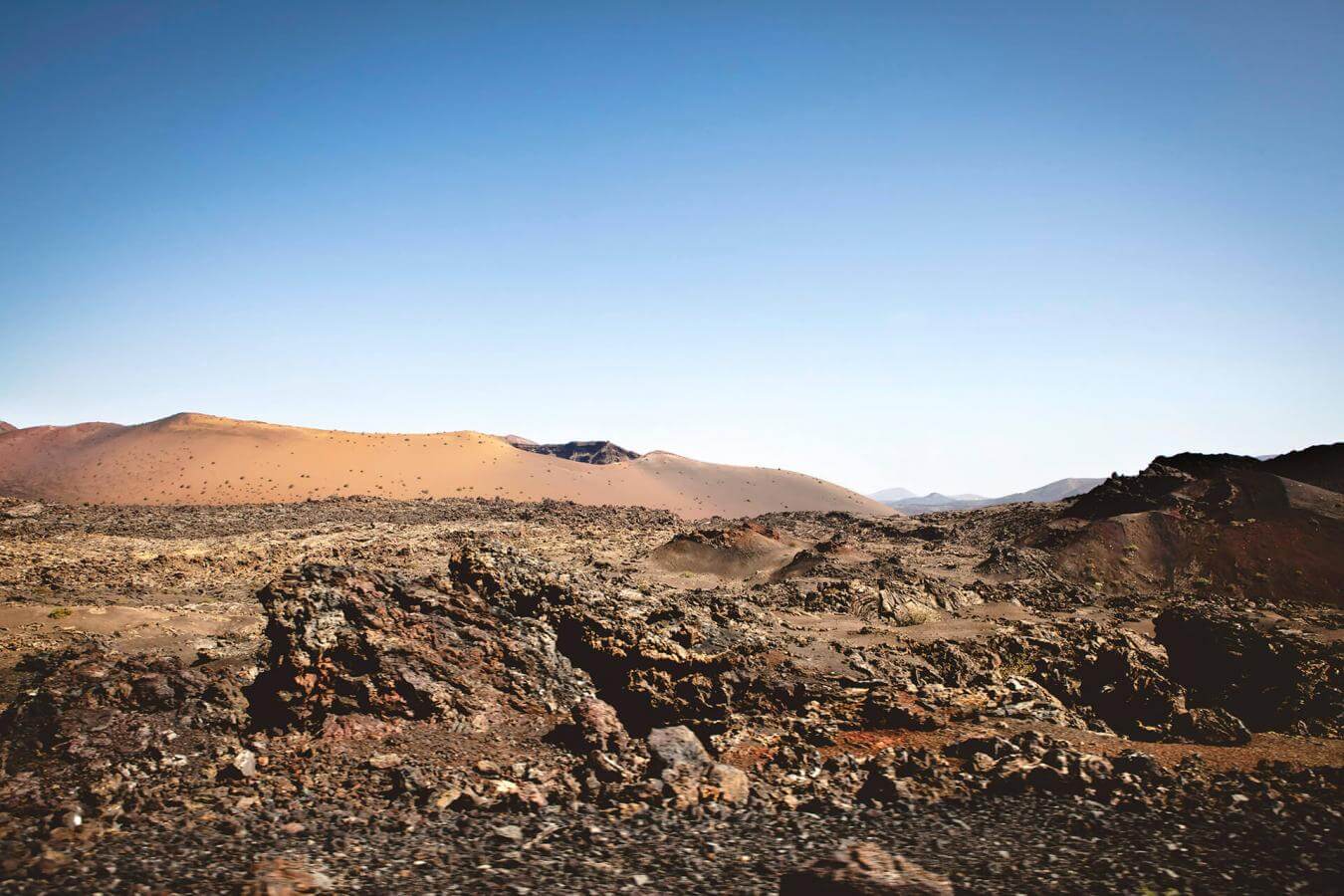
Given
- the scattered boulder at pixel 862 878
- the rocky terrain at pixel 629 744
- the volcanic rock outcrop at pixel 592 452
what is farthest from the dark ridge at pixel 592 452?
the scattered boulder at pixel 862 878

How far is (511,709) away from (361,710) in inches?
86.0

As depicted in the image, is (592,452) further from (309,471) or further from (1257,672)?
(1257,672)

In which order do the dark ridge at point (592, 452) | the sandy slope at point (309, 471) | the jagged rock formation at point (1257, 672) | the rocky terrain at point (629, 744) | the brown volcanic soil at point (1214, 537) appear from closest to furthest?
the rocky terrain at point (629, 744), the jagged rock formation at point (1257, 672), the brown volcanic soil at point (1214, 537), the sandy slope at point (309, 471), the dark ridge at point (592, 452)

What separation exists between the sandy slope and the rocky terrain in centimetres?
3878

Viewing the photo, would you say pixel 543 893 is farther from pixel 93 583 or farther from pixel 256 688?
pixel 93 583

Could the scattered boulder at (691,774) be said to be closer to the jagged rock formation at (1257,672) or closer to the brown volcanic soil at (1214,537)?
the jagged rock formation at (1257,672)

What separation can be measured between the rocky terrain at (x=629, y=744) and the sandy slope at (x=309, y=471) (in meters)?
38.8

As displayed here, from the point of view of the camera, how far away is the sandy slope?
53.2 m

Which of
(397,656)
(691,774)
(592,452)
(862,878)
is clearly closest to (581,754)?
(691,774)

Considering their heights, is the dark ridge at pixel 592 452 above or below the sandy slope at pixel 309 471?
above

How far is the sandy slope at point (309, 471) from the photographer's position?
53250mm

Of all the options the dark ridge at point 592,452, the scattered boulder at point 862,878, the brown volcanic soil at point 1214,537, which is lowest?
the scattered boulder at point 862,878

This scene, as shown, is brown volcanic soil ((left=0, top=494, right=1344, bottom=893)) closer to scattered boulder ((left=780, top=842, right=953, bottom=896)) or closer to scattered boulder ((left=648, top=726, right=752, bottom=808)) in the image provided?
scattered boulder ((left=648, top=726, right=752, bottom=808))

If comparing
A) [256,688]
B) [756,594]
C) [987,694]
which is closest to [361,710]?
[256,688]
